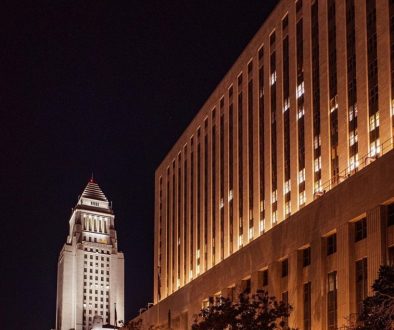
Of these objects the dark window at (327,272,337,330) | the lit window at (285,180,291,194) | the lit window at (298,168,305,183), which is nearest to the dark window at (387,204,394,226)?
the dark window at (327,272,337,330)

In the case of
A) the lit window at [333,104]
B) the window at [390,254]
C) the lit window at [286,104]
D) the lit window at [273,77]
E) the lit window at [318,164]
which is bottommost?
the window at [390,254]

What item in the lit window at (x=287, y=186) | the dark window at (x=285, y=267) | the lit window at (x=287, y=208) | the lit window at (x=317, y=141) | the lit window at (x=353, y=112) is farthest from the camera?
the lit window at (x=287, y=186)

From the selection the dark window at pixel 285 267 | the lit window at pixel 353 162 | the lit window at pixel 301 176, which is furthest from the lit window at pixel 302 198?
the lit window at pixel 353 162

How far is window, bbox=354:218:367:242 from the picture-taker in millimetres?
48688

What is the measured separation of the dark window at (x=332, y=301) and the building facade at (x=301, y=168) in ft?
0.37

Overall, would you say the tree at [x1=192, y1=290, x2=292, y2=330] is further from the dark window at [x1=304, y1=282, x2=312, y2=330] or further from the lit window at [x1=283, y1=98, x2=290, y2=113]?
the lit window at [x1=283, y1=98, x2=290, y2=113]

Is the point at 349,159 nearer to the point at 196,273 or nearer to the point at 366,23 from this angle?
the point at 366,23

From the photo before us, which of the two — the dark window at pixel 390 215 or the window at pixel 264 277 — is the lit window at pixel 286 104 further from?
the dark window at pixel 390 215

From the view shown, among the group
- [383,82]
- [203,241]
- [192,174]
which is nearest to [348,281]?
[383,82]

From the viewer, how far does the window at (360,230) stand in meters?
48.7

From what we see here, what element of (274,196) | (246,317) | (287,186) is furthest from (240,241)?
(246,317)

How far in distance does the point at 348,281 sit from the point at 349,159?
9830 mm

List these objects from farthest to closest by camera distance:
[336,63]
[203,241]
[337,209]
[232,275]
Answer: [203,241] → [232,275] → [336,63] → [337,209]

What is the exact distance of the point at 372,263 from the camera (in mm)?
46500
